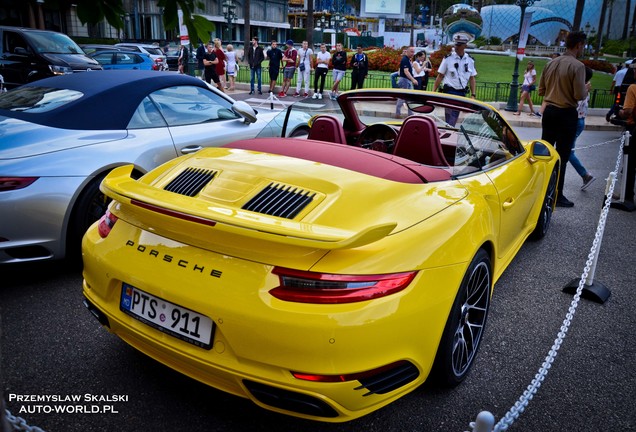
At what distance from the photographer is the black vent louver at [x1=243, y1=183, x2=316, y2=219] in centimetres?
225

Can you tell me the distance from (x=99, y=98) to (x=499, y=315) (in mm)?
3587

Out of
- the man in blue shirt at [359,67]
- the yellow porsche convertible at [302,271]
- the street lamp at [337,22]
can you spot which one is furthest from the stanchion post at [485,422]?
the street lamp at [337,22]

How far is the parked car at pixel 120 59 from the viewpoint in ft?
61.6

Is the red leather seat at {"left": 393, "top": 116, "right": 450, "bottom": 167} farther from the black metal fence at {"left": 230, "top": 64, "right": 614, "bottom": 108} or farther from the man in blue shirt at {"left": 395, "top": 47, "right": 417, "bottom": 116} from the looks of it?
the black metal fence at {"left": 230, "top": 64, "right": 614, "bottom": 108}

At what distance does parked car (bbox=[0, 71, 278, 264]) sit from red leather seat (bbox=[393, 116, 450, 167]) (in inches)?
87.4

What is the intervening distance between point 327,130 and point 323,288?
182cm

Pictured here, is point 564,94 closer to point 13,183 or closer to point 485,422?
point 485,422

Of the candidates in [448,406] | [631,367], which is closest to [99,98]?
[448,406]

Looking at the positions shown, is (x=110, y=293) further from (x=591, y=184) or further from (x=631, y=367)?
(x=591, y=184)

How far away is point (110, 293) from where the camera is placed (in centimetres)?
235

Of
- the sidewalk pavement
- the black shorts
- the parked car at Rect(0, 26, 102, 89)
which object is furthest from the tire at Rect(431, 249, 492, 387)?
the black shorts

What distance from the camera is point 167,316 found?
7.01 ft

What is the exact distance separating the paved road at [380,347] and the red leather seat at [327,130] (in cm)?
161

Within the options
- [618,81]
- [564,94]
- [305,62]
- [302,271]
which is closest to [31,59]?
[305,62]
